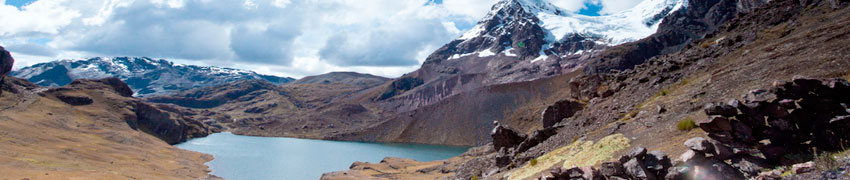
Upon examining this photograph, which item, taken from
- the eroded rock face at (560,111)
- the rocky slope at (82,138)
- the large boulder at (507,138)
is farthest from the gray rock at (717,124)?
the rocky slope at (82,138)

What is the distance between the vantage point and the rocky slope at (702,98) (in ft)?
40.1

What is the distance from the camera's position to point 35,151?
63.5 metres

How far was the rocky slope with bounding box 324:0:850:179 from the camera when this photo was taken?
12.2 m

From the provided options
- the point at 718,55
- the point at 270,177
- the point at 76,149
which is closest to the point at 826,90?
the point at 718,55

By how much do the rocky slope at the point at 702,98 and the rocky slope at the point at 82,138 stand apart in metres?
49.9

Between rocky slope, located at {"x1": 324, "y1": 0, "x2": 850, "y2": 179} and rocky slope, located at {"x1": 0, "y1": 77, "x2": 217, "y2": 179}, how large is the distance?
49.9m

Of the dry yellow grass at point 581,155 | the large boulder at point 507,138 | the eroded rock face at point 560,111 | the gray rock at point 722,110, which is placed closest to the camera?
the gray rock at point 722,110

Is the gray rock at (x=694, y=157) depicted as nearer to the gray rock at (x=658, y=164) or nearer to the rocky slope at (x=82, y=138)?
the gray rock at (x=658, y=164)

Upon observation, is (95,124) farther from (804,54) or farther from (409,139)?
(804,54)

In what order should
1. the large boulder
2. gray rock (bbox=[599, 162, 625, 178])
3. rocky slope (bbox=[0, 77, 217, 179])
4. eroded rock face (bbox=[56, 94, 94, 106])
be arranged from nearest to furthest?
gray rock (bbox=[599, 162, 625, 178]), the large boulder, rocky slope (bbox=[0, 77, 217, 179]), eroded rock face (bbox=[56, 94, 94, 106])

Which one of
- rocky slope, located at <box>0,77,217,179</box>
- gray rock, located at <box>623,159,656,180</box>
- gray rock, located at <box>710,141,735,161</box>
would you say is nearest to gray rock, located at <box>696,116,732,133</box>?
gray rock, located at <box>710,141,735,161</box>

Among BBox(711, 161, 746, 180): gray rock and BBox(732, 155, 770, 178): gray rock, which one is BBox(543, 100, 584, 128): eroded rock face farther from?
BBox(711, 161, 746, 180): gray rock

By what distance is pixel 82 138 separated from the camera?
86.7m

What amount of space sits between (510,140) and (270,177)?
5387 cm
